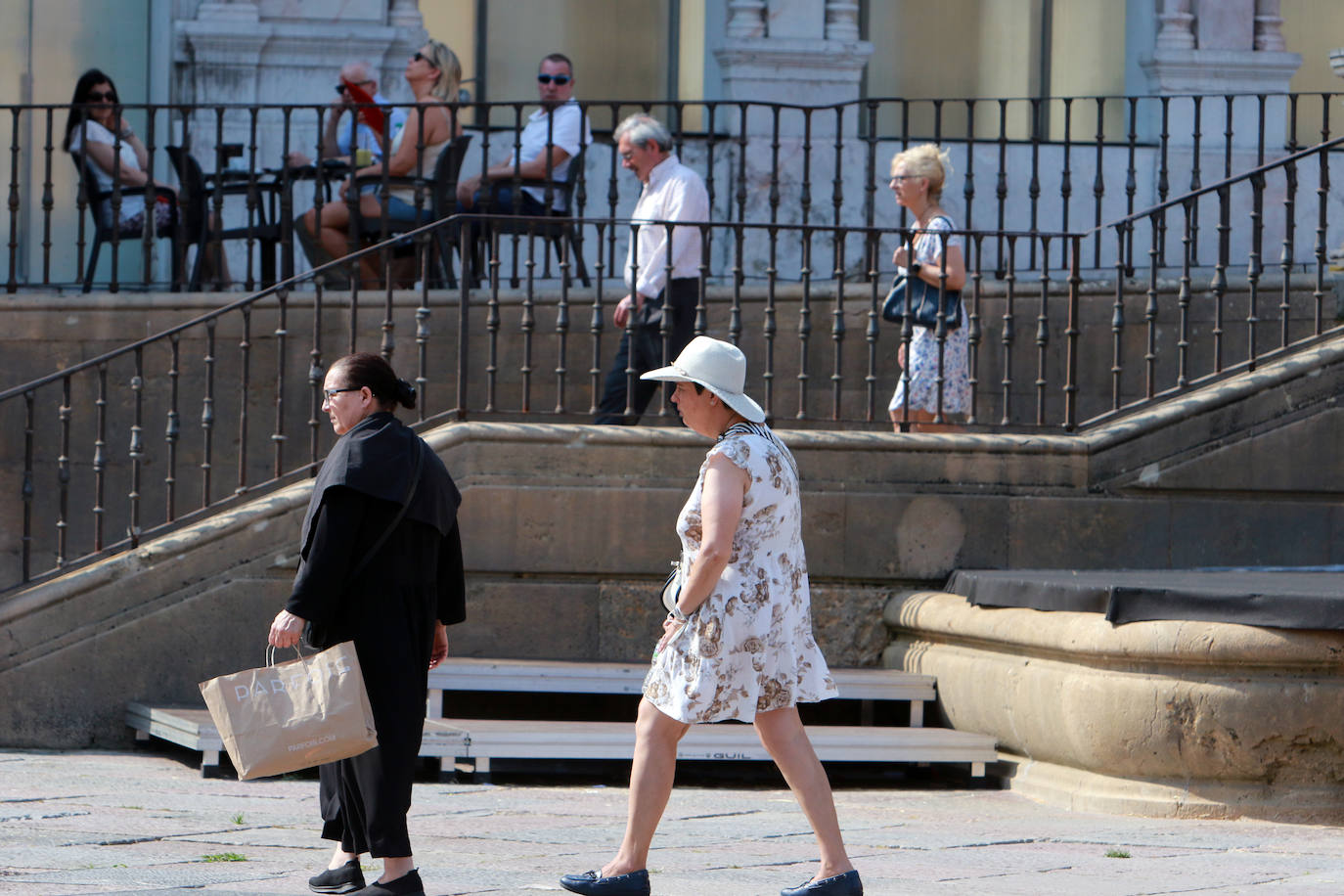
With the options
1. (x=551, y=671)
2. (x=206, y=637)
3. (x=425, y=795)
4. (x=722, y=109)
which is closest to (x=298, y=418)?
(x=206, y=637)

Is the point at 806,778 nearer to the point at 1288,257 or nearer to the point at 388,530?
the point at 388,530

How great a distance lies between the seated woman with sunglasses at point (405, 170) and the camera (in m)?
11.1

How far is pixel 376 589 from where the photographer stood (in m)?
5.61

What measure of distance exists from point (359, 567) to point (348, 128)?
6.85 meters

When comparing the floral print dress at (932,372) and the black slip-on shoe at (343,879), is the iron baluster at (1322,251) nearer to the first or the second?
the floral print dress at (932,372)

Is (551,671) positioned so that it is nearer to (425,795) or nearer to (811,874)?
(425,795)

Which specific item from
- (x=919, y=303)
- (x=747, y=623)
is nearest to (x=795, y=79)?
(x=919, y=303)

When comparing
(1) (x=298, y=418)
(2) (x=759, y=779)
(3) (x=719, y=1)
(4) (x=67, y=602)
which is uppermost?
(3) (x=719, y=1)

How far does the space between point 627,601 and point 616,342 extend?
1932 mm

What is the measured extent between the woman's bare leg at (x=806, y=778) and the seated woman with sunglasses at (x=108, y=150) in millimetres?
6504

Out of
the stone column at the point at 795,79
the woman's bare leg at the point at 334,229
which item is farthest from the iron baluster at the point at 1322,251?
the woman's bare leg at the point at 334,229

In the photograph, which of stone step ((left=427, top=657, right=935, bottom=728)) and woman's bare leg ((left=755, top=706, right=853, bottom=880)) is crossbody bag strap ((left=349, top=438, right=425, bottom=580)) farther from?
stone step ((left=427, top=657, right=935, bottom=728))

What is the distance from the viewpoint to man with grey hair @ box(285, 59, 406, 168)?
11.4 meters

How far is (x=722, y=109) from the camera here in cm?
1376
